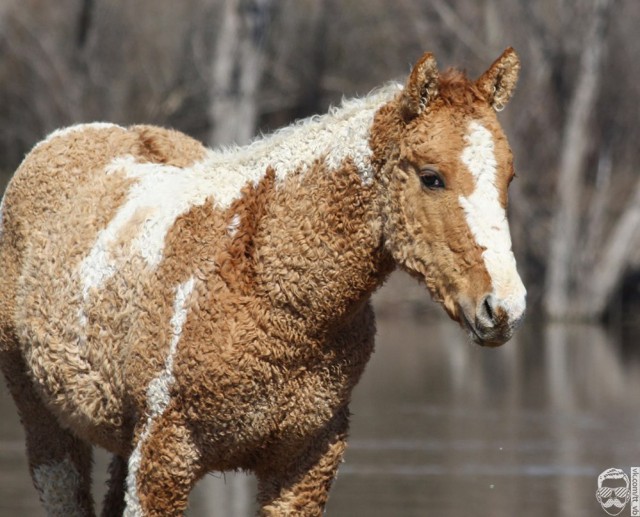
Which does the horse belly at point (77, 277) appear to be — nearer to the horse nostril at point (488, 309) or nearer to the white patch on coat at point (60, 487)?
the white patch on coat at point (60, 487)

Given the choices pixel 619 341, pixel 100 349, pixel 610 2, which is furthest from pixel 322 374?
pixel 610 2

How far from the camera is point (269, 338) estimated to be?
14.6ft

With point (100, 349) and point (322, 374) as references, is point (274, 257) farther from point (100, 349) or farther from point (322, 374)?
point (100, 349)

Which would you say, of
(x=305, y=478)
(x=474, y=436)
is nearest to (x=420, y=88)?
(x=305, y=478)

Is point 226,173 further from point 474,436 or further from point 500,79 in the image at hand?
point 474,436

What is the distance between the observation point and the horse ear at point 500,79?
4.30 m

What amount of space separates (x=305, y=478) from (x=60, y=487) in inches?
53.5

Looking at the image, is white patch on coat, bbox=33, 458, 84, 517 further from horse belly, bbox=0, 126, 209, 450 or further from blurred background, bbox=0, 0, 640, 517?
blurred background, bbox=0, 0, 640, 517

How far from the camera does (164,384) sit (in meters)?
4.52

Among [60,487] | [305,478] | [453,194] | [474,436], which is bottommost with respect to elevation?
[305,478]

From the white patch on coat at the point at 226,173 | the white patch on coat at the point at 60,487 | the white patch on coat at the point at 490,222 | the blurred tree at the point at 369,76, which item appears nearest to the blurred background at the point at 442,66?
the blurred tree at the point at 369,76

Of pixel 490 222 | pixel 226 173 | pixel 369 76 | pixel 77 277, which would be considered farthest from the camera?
pixel 369 76

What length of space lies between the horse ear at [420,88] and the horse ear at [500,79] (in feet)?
0.68

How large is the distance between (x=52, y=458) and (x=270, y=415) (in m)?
1.51
